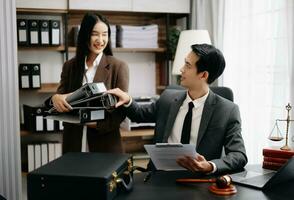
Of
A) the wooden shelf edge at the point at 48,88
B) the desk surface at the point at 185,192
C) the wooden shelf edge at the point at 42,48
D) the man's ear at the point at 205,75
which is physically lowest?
the desk surface at the point at 185,192

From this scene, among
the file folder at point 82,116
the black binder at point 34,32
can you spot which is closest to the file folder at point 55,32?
the black binder at point 34,32

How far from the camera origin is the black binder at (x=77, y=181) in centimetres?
122

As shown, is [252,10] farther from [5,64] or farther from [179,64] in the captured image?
[5,64]

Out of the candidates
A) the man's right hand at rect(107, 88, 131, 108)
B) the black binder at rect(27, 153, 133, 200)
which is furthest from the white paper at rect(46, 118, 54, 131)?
the black binder at rect(27, 153, 133, 200)

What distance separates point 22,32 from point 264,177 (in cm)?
239

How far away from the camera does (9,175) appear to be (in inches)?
84.1

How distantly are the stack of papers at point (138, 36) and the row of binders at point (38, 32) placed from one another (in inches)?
22.9

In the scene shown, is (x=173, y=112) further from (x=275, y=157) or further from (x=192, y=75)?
(x=275, y=157)

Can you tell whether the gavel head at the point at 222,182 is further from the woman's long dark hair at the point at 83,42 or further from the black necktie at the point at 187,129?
the woman's long dark hair at the point at 83,42

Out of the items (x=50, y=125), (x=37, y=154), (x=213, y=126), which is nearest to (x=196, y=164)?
(x=213, y=126)

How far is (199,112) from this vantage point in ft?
6.64

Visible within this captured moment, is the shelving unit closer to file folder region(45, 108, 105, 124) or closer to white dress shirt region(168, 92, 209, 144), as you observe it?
white dress shirt region(168, 92, 209, 144)

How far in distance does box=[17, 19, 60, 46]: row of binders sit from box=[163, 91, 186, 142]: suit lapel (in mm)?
1579

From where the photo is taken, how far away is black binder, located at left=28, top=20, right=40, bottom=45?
3230 millimetres
